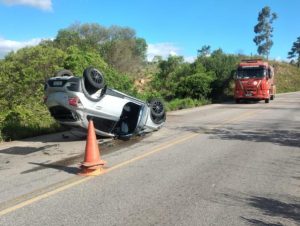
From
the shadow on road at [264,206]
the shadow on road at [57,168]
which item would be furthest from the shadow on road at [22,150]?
the shadow on road at [264,206]

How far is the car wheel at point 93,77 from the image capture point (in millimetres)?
11820

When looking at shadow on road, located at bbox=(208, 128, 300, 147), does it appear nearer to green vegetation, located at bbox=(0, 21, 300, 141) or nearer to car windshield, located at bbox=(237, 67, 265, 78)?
green vegetation, located at bbox=(0, 21, 300, 141)

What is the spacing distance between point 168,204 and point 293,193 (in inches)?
79.2

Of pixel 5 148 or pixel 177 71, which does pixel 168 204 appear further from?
pixel 177 71

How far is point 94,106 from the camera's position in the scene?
1205 centimetres

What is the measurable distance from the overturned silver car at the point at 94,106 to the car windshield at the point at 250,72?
20.1 meters

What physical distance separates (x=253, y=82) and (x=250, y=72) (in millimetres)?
912

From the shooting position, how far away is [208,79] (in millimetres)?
35000

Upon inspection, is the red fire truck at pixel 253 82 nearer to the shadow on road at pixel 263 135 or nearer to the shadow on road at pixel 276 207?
the shadow on road at pixel 263 135

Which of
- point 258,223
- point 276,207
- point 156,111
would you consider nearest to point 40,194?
point 258,223

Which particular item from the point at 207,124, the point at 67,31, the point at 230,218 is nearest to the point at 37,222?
the point at 230,218

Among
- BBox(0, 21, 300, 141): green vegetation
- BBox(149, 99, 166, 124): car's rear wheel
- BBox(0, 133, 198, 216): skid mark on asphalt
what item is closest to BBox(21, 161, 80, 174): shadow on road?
BBox(0, 133, 198, 216): skid mark on asphalt

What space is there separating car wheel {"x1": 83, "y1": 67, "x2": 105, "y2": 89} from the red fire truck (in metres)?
21.3

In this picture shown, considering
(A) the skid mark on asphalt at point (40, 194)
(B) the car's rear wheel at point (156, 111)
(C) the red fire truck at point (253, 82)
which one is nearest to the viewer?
(A) the skid mark on asphalt at point (40, 194)
